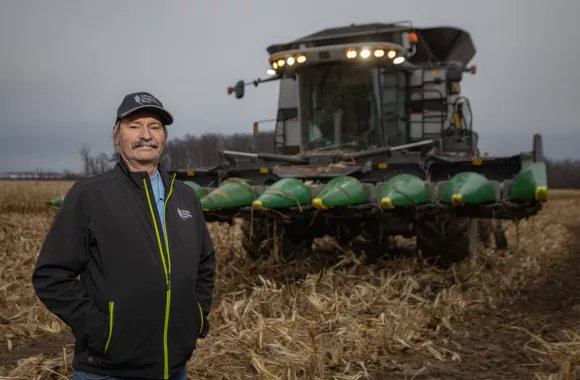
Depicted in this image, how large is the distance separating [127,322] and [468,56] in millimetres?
9191

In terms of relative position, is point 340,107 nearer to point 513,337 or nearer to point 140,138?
point 513,337

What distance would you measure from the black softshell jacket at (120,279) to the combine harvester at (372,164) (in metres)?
3.06

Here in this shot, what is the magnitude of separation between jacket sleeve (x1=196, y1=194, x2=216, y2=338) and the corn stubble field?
120cm

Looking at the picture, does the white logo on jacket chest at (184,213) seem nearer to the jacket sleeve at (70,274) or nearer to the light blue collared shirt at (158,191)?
the light blue collared shirt at (158,191)

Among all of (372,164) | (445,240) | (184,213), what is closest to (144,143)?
(184,213)

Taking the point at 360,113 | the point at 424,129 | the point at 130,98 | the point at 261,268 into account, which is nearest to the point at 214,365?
the point at 130,98

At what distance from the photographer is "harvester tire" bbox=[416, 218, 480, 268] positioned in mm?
6168

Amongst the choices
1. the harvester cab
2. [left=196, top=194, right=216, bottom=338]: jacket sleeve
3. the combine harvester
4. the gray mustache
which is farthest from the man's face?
the harvester cab

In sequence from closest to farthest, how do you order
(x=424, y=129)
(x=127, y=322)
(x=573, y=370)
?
1. (x=127, y=322)
2. (x=573, y=370)
3. (x=424, y=129)

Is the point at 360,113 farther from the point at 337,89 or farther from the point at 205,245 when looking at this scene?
the point at 205,245

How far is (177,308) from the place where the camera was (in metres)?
1.96

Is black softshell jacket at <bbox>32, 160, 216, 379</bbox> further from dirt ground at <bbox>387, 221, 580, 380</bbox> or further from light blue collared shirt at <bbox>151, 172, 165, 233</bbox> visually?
dirt ground at <bbox>387, 221, 580, 380</bbox>

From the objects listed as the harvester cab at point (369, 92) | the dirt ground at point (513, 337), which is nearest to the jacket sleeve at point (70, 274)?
the dirt ground at point (513, 337)

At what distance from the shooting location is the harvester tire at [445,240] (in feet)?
20.2
